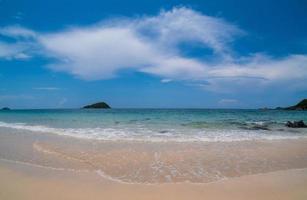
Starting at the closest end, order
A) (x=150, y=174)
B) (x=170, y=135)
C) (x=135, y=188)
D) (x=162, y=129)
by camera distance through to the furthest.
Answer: (x=135, y=188) < (x=150, y=174) < (x=170, y=135) < (x=162, y=129)

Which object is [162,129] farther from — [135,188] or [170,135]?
[135,188]

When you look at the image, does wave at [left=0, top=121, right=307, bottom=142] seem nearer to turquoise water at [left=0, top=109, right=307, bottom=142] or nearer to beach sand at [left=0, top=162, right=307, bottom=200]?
turquoise water at [left=0, top=109, right=307, bottom=142]

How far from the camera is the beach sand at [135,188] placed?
14.4ft

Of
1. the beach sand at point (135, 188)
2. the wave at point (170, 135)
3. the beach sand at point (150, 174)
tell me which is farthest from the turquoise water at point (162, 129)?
the beach sand at point (135, 188)

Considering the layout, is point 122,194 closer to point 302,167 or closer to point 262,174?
point 262,174

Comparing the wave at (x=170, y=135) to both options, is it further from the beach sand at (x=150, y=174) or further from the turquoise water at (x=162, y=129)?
the beach sand at (x=150, y=174)

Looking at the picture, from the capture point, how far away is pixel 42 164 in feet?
22.3

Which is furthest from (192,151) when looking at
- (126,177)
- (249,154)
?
(126,177)

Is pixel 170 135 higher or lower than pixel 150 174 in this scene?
higher

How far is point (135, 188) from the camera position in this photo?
4.82 m

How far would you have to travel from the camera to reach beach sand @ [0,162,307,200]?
172 inches

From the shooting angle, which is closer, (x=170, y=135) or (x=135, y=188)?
(x=135, y=188)

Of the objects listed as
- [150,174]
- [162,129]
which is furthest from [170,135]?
[150,174]

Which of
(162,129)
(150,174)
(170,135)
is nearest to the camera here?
(150,174)
